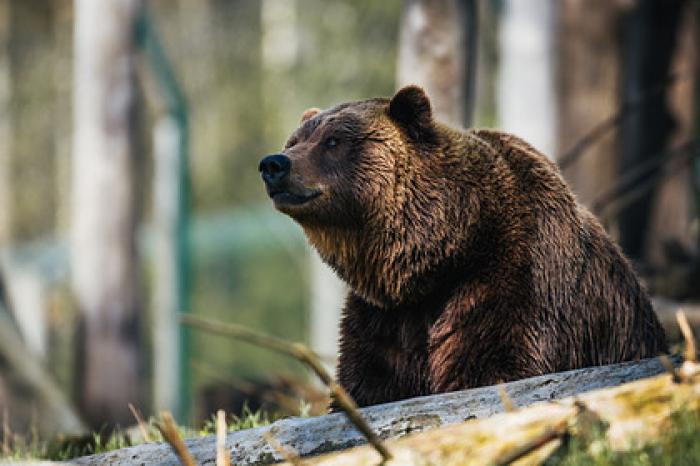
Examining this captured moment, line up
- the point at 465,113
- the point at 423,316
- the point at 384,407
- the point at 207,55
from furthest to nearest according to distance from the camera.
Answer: the point at 207,55 → the point at 465,113 → the point at 423,316 → the point at 384,407

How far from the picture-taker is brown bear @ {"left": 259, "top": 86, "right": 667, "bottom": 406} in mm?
4113

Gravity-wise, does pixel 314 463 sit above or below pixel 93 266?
above

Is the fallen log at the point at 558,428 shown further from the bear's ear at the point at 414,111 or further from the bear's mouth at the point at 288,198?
the bear's ear at the point at 414,111

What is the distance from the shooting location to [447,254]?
4.30m

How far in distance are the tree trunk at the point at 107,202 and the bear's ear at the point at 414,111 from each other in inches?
237

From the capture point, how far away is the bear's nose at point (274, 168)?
4301 millimetres

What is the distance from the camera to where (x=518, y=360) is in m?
4.01

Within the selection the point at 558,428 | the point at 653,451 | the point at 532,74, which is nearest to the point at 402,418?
the point at 558,428

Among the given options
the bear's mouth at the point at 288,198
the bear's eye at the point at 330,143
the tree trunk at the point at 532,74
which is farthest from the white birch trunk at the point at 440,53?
the bear's mouth at the point at 288,198

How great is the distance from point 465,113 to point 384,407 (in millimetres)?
4023

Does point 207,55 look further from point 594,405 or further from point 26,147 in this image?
point 594,405

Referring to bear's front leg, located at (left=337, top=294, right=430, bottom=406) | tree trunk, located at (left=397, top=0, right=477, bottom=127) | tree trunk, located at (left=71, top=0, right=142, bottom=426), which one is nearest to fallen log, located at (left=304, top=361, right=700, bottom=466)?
bear's front leg, located at (left=337, top=294, right=430, bottom=406)

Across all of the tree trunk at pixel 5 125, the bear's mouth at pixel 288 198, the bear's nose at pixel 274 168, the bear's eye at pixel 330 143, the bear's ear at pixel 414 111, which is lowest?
the tree trunk at pixel 5 125

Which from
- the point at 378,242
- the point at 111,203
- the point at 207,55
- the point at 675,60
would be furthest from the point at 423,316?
the point at 207,55
